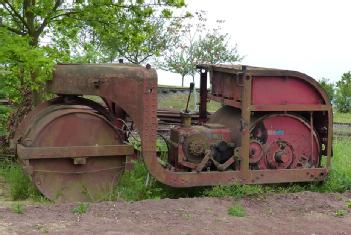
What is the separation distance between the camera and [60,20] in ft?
36.1

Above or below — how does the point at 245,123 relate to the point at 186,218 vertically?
above

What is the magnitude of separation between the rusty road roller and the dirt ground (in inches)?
22.9

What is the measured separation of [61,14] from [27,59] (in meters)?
2.28

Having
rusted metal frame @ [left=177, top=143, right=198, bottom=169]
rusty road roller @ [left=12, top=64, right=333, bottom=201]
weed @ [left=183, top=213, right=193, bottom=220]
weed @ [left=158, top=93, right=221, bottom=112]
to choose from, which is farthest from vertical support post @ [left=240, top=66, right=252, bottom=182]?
weed @ [left=158, top=93, right=221, bottom=112]

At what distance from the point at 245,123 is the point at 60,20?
4.91 meters

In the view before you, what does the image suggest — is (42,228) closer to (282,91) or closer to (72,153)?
(72,153)

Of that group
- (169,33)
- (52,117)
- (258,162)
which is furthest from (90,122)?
(169,33)

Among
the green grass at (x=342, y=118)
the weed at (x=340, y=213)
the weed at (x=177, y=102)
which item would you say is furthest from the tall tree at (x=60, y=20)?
the green grass at (x=342, y=118)

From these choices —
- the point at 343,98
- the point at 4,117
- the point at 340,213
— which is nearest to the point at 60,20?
the point at 4,117

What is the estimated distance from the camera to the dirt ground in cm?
596

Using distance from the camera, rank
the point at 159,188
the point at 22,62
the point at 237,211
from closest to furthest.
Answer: the point at 237,211 → the point at 159,188 → the point at 22,62

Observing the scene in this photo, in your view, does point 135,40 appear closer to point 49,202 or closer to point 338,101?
point 49,202

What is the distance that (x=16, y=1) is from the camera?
1088 centimetres

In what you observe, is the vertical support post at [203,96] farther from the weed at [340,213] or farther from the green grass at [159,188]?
the weed at [340,213]
